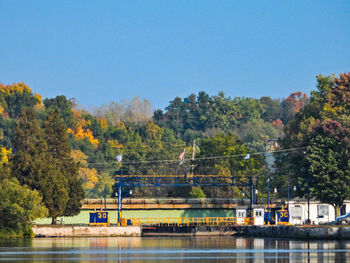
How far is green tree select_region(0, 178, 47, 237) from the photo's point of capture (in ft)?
273

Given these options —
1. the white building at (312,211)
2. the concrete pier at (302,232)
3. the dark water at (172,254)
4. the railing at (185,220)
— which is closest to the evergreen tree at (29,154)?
the railing at (185,220)

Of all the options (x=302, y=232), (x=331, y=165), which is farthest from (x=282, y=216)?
(x=302, y=232)

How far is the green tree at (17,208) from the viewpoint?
273ft

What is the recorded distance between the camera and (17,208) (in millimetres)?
82562

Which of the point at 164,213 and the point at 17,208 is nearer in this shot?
the point at 17,208

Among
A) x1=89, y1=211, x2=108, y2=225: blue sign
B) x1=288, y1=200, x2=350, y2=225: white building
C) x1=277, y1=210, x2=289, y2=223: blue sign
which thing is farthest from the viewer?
x1=288, y1=200, x2=350, y2=225: white building

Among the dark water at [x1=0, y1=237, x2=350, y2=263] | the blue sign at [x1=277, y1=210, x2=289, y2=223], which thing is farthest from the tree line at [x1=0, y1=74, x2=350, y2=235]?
the dark water at [x1=0, y1=237, x2=350, y2=263]

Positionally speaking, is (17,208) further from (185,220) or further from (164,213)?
(185,220)

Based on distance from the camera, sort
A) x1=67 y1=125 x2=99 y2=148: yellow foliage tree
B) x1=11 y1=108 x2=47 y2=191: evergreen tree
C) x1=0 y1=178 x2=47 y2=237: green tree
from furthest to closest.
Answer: x1=67 y1=125 x2=99 y2=148: yellow foliage tree → x1=11 y1=108 x2=47 y2=191: evergreen tree → x1=0 y1=178 x2=47 y2=237: green tree

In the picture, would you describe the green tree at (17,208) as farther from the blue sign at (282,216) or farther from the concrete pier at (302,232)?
the blue sign at (282,216)

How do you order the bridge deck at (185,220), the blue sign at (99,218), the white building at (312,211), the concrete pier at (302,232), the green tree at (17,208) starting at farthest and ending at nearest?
the white building at (312,211) < the bridge deck at (185,220) < the blue sign at (99,218) < the green tree at (17,208) < the concrete pier at (302,232)

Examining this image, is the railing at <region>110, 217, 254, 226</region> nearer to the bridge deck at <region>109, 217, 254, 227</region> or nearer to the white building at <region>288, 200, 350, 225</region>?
the bridge deck at <region>109, 217, 254, 227</region>

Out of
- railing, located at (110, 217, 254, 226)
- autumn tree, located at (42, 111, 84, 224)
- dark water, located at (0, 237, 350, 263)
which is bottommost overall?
dark water, located at (0, 237, 350, 263)

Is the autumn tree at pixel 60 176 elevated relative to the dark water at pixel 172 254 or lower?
elevated
